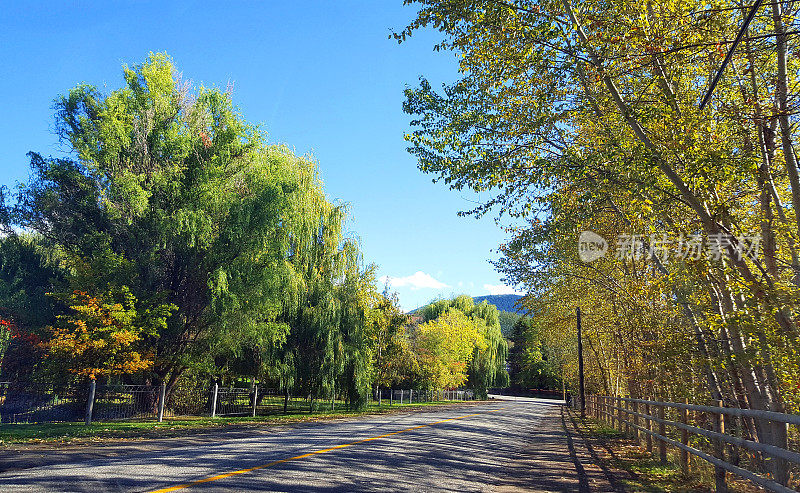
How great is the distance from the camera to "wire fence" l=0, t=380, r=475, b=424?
56.2 ft

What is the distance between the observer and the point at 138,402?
1953cm

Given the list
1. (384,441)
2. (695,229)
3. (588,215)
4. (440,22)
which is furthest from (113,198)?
(695,229)

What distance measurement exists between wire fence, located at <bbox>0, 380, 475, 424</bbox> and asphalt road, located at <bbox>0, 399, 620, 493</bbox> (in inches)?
383

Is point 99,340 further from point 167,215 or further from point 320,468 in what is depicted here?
point 320,468

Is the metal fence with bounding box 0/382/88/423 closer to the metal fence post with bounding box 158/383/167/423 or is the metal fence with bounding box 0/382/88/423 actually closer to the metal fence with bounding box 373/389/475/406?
the metal fence post with bounding box 158/383/167/423

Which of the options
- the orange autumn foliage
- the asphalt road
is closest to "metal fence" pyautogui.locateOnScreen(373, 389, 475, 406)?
the orange autumn foliage

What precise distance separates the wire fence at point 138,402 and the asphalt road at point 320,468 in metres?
9.73

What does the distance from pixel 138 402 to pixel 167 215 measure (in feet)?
24.6

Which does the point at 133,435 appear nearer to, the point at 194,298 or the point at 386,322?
the point at 194,298

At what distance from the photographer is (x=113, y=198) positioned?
68.5ft

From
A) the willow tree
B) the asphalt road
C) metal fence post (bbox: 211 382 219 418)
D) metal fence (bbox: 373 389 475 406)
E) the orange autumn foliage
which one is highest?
the willow tree

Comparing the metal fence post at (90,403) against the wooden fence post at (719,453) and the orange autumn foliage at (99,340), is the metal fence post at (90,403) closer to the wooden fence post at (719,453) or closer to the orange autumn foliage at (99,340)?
the orange autumn foliage at (99,340)

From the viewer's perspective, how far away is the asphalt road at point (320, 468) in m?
6.33

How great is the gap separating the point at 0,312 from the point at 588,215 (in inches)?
1138
